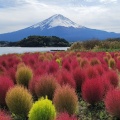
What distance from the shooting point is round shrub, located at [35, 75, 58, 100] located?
7.21 m

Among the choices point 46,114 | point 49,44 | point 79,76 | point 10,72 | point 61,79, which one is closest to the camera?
point 46,114

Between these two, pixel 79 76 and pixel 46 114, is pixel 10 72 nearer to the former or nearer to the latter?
pixel 79 76

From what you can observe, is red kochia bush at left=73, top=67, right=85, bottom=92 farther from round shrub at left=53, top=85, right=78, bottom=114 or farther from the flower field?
round shrub at left=53, top=85, right=78, bottom=114

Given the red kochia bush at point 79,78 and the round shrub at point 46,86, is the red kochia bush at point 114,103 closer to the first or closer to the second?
the round shrub at point 46,86

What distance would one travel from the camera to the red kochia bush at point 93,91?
6.77 metres

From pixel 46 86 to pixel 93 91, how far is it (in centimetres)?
114

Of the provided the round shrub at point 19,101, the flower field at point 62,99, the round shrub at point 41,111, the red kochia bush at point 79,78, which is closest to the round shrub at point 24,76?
the flower field at point 62,99

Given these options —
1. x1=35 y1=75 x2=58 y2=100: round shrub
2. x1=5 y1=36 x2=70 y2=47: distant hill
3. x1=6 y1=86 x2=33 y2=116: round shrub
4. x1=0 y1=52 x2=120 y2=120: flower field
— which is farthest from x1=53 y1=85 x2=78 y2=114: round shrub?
x1=5 y1=36 x2=70 y2=47: distant hill

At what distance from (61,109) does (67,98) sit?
24 cm

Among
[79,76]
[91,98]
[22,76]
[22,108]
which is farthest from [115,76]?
[22,108]

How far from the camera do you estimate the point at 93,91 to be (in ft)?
22.2

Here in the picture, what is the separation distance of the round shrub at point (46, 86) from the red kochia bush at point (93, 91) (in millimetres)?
798

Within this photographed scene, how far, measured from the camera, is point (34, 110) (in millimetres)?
4469

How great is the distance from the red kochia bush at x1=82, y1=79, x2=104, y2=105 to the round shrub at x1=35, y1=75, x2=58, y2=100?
798 millimetres
